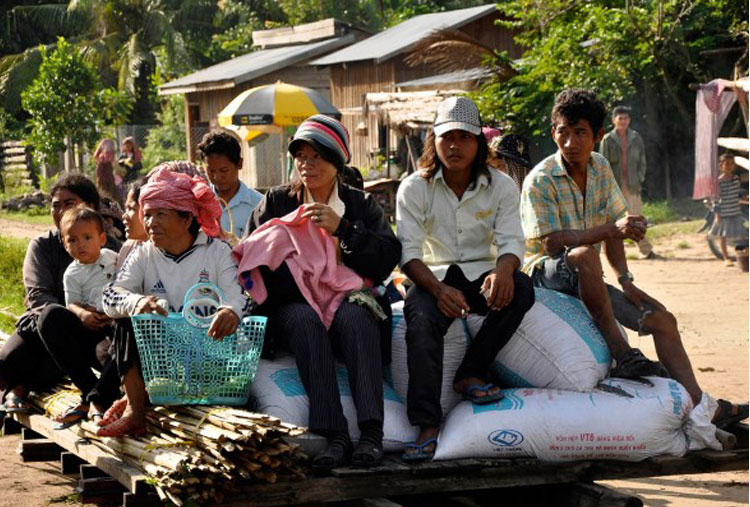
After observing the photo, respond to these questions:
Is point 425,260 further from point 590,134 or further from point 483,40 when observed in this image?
point 483,40

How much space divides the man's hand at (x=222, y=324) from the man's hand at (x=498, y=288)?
1.00 metres

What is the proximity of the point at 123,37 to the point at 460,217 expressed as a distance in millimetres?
33690

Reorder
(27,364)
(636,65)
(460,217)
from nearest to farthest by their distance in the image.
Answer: (460,217), (27,364), (636,65)

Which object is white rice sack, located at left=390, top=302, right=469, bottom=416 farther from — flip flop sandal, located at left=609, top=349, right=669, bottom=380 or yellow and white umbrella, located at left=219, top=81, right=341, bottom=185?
yellow and white umbrella, located at left=219, top=81, right=341, bottom=185

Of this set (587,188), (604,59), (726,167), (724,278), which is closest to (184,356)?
(587,188)

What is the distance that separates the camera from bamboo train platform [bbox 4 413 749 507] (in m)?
3.86

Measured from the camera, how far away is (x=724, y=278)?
12.4m

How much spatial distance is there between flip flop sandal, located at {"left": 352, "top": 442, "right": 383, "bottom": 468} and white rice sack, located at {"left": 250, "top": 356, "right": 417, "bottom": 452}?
0.24 m

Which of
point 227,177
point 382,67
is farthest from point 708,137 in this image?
point 382,67

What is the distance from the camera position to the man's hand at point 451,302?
4434 mm

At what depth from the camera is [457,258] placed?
4.83m

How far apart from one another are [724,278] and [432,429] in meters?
8.84

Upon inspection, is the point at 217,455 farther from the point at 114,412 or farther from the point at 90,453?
the point at 90,453

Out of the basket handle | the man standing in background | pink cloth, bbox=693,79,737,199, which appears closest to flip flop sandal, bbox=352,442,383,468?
the basket handle
